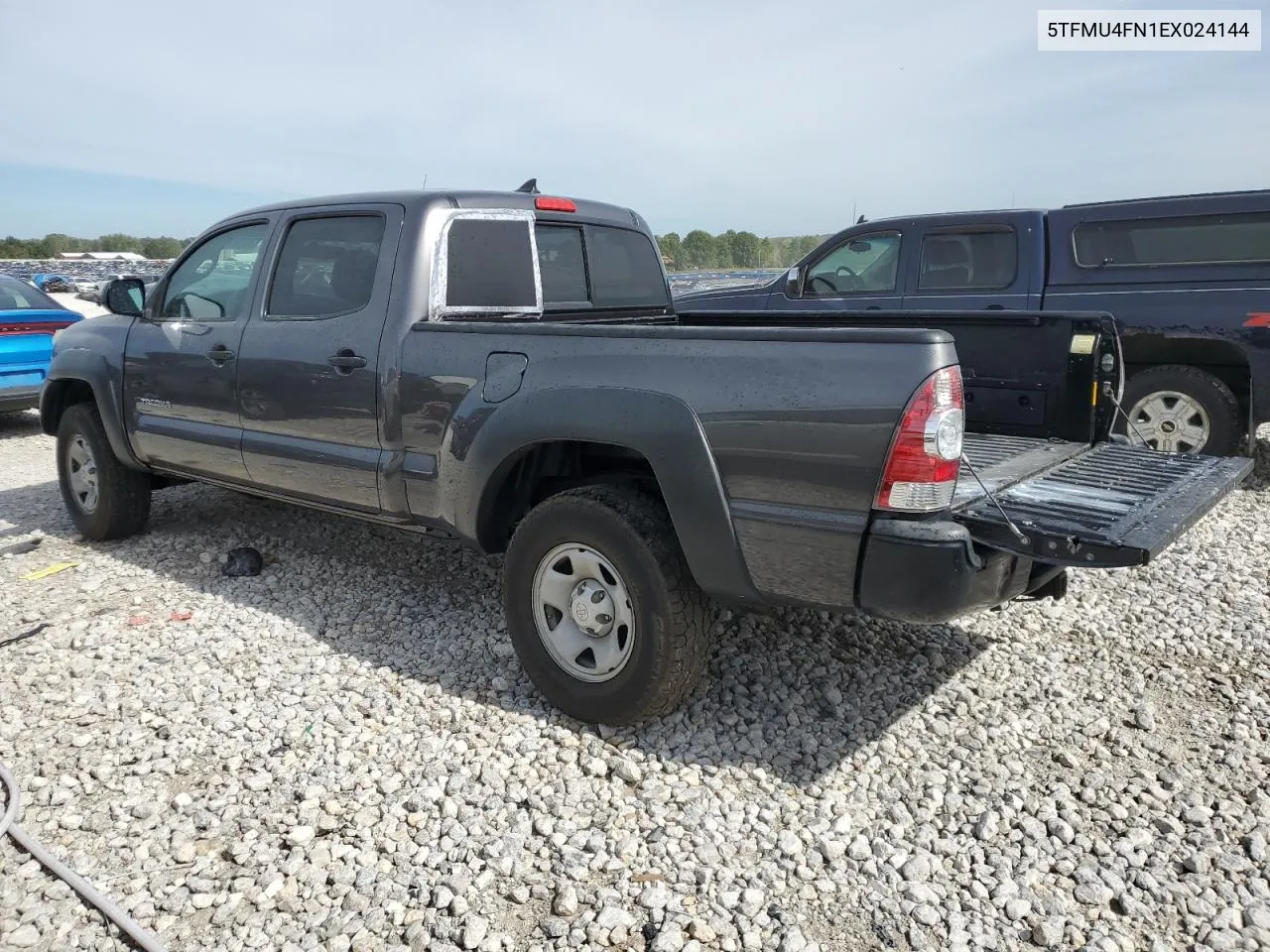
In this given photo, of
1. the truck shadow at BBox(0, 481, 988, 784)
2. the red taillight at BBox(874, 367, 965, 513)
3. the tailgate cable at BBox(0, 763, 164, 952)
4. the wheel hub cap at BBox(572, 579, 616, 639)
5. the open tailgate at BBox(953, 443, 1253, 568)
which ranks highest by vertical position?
the red taillight at BBox(874, 367, 965, 513)

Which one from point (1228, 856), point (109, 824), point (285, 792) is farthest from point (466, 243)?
point (1228, 856)

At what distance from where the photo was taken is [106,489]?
520 cm

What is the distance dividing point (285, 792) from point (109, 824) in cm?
50

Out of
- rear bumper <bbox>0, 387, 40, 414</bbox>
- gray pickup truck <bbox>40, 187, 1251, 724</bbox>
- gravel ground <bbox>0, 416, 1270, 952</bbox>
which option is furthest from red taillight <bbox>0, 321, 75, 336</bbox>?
gravel ground <bbox>0, 416, 1270, 952</bbox>

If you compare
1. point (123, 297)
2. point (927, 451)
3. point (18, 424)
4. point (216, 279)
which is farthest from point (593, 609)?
point (18, 424)

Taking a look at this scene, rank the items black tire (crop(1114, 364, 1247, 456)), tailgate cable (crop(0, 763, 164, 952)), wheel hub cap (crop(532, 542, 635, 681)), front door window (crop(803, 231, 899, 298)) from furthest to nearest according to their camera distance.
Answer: front door window (crop(803, 231, 899, 298)) → black tire (crop(1114, 364, 1247, 456)) → wheel hub cap (crop(532, 542, 635, 681)) → tailgate cable (crop(0, 763, 164, 952))

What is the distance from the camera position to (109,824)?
2730 mm

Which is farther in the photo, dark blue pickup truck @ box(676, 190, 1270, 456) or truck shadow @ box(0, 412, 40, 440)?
truck shadow @ box(0, 412, 40, 440)

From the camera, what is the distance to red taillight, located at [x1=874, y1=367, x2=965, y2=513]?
243 centimetres

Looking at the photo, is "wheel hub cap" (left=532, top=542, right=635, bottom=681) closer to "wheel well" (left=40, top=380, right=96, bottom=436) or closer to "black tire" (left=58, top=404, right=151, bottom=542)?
"black tire" (left=58, top=404, right=151, bottom=542)

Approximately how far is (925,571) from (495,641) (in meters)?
2.06

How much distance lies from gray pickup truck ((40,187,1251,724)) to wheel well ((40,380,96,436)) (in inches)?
17.0

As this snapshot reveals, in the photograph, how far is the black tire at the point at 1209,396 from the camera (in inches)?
244

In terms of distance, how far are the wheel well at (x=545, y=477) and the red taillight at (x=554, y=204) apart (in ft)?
4.17
